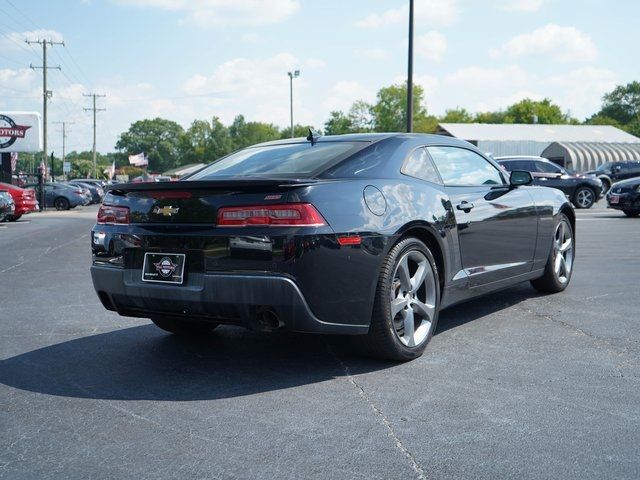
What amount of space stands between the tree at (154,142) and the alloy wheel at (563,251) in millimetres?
175967

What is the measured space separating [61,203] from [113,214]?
33483 mm

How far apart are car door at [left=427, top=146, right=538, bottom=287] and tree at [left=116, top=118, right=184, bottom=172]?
6961 inches

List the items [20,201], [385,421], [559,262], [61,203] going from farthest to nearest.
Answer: [61,203] < [20,201] < [559,262] < [385,421]

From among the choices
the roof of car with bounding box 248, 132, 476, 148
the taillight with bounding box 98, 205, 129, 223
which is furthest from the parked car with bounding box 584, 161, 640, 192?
the taillight with bounding box 98, 205, 129, 223

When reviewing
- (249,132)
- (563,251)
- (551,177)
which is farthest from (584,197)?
(249,132)

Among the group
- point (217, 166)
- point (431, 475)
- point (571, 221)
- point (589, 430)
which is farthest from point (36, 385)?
point (571, 221)

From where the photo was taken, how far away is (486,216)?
5340 millimetres

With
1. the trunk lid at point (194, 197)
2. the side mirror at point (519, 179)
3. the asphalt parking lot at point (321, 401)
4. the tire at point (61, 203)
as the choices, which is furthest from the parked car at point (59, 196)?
the trunk lid at point (194, 197)

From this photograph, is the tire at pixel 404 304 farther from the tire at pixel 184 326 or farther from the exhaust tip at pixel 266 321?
the tire at pixel 184 326

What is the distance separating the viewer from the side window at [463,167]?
5145 millimetres

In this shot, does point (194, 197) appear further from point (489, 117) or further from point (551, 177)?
point (489, 117)

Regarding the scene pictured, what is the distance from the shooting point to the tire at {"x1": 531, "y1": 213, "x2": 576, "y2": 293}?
6.60 metres

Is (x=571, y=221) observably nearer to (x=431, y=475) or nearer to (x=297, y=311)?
(x=297, y=311)

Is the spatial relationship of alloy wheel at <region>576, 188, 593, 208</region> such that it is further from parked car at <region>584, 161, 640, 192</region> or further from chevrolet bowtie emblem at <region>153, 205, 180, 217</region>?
chevrolet bowtie emblem at <region>153, 205, 180, 217</region>
